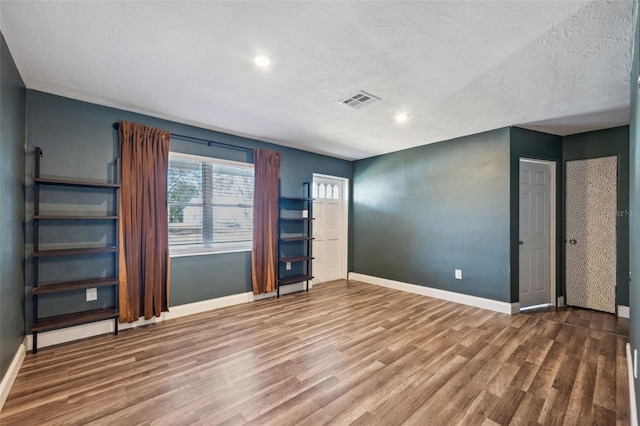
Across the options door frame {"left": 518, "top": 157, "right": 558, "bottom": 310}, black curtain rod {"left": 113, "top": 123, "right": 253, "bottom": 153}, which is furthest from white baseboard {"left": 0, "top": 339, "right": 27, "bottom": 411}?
door frame {"left": 518, "top": 157, "right": 558, "bottom": 310}

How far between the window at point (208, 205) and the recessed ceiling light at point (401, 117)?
226 cm

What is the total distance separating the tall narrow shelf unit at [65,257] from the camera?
2580 millimetres

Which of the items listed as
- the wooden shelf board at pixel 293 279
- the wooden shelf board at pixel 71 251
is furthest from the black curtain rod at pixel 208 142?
the wooden shelf board at pixel 293 279

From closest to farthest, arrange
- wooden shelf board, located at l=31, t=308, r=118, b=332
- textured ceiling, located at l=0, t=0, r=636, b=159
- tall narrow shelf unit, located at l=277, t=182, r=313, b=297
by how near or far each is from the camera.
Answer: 1. textured ceiling, located at l=0, t=0, r=636, b=159
2. wooden shelf board, located at l=31, t=308, r=118, b=332
3. tall narrow shelf unit, located at l=277, t=182, r=313, b=297

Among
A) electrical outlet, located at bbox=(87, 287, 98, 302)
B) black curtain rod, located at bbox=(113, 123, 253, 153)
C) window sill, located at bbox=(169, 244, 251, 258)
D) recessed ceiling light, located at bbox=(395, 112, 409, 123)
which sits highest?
recessed ceiling light, located at bbox=(395, 112, 409, 123)

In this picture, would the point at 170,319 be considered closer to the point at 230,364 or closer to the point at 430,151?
the point at 230,364

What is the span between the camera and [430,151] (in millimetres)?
4594

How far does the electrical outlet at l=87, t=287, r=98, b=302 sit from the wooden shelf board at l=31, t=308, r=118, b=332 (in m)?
0.13

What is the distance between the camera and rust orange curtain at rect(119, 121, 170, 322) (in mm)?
3078

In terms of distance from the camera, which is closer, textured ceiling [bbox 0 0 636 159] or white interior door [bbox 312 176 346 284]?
textured ceiling [bbox 0 0 636 159]

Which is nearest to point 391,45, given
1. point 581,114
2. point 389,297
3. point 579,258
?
point 581,114

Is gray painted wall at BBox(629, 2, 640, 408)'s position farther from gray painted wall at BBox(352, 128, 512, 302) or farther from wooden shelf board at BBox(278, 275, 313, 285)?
wooden shelf board at BBox(278, 275, 313, 285)

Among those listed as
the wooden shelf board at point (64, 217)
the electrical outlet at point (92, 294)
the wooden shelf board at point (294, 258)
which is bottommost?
the electrical outlet at point (92, 294)

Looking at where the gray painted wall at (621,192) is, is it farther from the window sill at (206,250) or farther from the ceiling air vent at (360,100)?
the window sill at (206,250)
